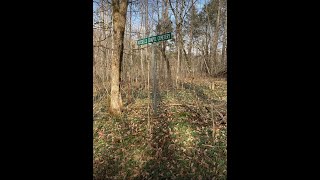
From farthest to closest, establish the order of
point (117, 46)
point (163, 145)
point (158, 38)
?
point (117, 46) < point (163, 145) < point (158, 38)

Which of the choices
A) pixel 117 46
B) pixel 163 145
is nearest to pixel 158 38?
pixel 163 145

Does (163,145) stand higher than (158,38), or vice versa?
(158,38)

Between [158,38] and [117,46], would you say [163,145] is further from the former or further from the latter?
[117,46]

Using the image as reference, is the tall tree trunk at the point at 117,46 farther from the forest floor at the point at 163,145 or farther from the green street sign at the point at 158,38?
the green street sign at the point at 158,38

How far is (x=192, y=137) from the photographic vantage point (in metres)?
4.21

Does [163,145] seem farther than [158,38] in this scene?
Yes

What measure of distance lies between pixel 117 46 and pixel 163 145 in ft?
8.87

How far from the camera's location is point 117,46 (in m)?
5.33

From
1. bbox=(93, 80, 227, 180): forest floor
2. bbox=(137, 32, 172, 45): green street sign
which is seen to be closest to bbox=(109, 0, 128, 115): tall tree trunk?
bbox=(93, 80, 227, 180): forest floor

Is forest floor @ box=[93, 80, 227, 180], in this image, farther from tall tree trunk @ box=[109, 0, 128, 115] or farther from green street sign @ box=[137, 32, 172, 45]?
green street sign @ box=[137, 32, 172, 45]
